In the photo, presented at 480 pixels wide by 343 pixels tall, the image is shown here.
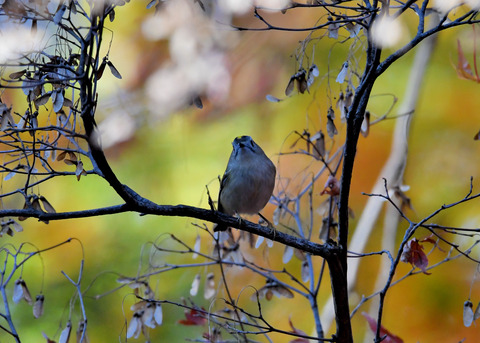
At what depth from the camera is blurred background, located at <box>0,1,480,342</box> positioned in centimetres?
303

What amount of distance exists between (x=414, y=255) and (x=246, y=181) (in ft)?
3.21

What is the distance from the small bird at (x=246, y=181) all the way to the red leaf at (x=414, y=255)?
93 centimetres

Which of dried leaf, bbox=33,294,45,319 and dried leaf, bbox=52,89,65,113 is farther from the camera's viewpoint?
dried leaf, bbox=33,294,45,319

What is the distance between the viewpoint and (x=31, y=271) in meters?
3.31

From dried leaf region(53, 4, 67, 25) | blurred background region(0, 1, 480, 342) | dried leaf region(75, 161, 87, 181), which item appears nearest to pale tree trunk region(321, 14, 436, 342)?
blurred background region(0, 1, 480, 342)

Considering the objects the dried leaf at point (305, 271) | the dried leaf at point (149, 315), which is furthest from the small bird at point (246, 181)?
the dried leaf at point (149, 315)

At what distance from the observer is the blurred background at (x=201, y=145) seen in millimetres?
3031

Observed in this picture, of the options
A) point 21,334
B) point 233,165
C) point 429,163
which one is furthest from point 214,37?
point 21,334

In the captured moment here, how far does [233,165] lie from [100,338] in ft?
4.72

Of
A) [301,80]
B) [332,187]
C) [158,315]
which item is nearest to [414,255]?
[332,187]

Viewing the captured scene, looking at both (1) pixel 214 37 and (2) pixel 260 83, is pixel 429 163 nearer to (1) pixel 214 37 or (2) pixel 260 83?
(2) pixel 260 83

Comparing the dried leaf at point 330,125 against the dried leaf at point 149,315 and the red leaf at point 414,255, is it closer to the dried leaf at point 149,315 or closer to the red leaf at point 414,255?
the red leaf at point 414,255

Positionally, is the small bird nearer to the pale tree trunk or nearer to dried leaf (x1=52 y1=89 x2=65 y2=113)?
the pale tree trunk

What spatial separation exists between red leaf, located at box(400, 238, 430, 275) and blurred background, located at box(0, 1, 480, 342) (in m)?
1.44
